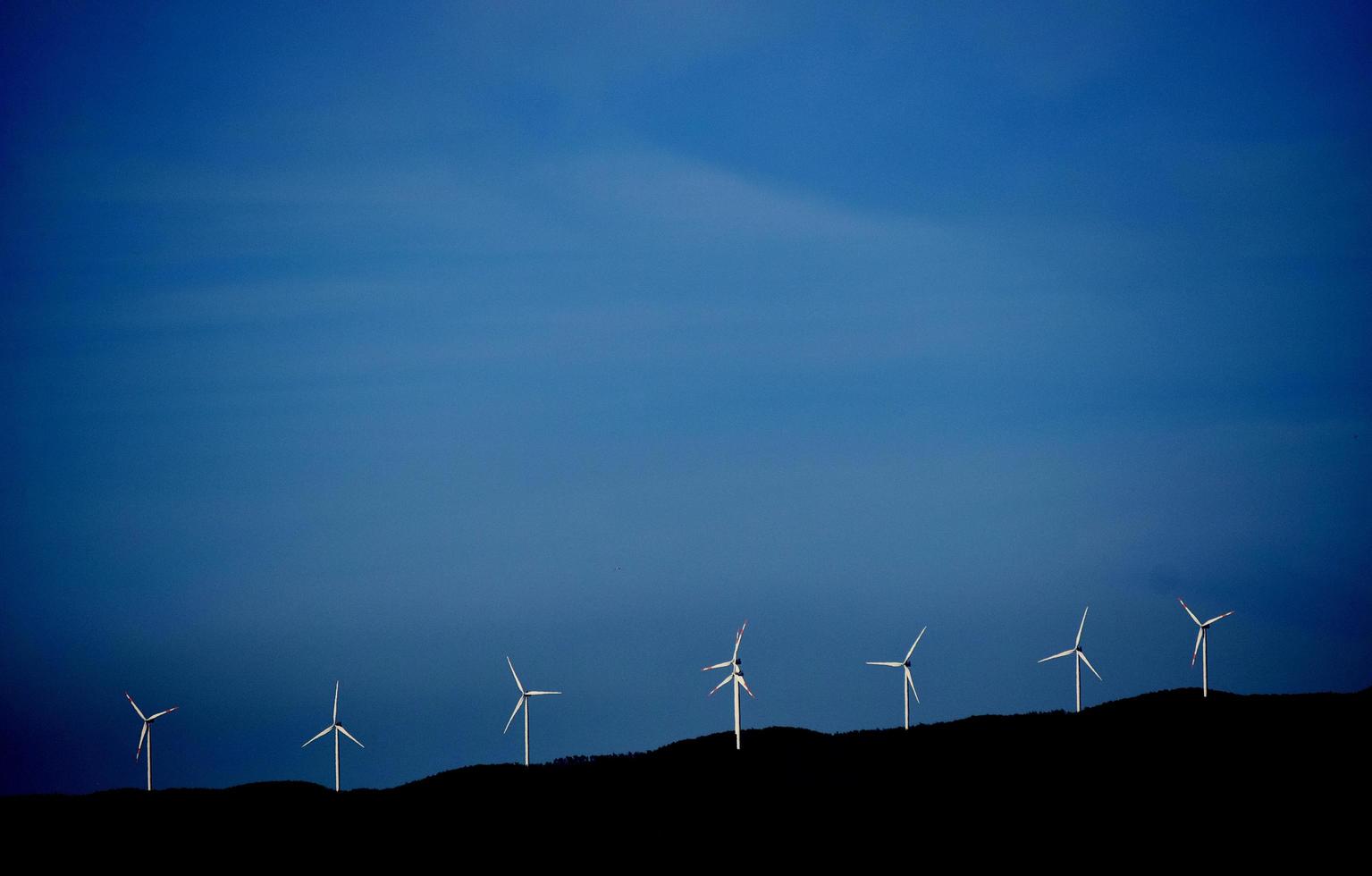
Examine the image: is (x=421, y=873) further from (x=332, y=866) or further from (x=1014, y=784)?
(x=1014, y=784)

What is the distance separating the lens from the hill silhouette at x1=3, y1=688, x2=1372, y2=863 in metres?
68.8

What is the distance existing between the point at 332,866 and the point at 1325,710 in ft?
231

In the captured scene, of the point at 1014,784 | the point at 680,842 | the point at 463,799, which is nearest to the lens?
the point at 680,842

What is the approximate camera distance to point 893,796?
7831cm

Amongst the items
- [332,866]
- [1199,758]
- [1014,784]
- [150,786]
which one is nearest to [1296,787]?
[1199,758]

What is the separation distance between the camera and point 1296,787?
7244 centimetres

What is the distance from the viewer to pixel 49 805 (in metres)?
89.1

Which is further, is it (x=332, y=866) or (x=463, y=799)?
(x=463, y=799)

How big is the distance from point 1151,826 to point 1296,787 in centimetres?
1134

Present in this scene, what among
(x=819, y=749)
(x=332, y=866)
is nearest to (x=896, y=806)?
(x=819, y=749)

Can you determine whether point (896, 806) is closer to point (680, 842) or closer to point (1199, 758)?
point (680, 842)

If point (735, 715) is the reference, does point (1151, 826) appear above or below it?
below

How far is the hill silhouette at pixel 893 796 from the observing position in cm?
6875

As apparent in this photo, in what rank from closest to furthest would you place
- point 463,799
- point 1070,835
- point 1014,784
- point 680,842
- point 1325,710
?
1. point 1070,835
2. point 680,842
3. point 1014,784
4. point 463,799
5. point 1325,710
